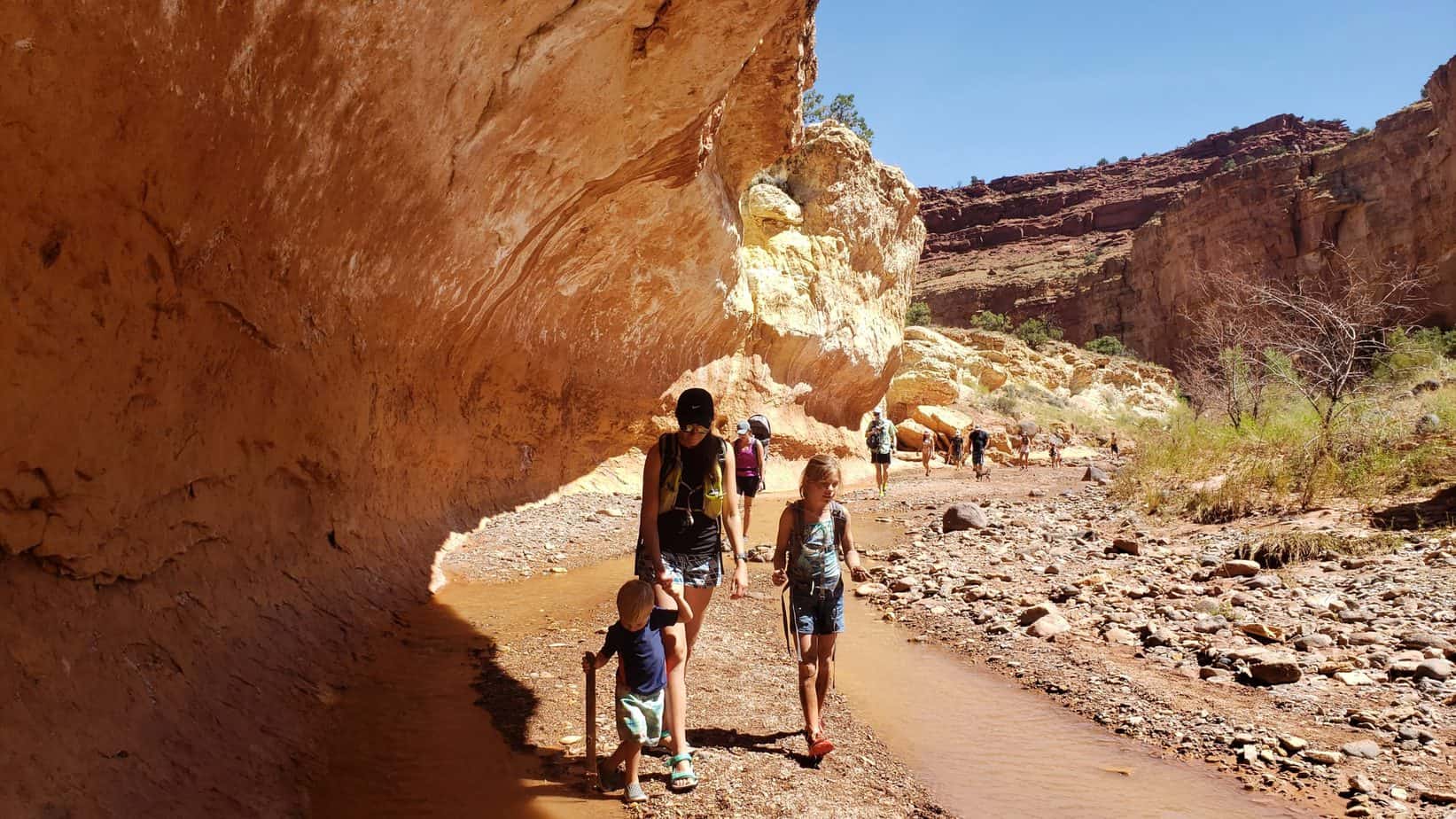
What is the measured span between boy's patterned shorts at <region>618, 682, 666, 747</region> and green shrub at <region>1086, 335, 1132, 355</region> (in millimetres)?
57282

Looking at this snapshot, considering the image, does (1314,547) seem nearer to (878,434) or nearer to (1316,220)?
(878,434)

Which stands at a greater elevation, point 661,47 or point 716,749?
point 661,47

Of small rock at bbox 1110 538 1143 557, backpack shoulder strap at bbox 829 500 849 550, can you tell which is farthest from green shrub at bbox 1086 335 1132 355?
backpack shoulder strap at bbox 829 500 849 550

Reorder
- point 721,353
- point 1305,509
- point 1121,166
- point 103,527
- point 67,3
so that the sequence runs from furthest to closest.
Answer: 1. point 1121,166
2. point 721,353
3. point 1305,509
4. point 103,527
5. point 67,3

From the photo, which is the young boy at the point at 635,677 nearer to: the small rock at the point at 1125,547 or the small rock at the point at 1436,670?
the small rock at the point at 1436,670

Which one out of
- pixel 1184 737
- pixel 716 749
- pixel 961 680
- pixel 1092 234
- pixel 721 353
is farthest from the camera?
pixel 1092 234

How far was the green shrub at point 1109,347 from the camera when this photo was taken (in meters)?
54.6

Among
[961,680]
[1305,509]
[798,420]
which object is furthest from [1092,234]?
[961,680]

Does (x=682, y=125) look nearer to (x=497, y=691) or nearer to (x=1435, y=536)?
(x=497, y=691)

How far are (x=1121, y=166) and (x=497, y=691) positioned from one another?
102 meters

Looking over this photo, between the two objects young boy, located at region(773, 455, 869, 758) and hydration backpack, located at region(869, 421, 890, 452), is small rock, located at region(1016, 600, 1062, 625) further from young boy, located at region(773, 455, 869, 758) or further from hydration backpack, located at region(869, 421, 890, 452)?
hydration backpack, located at region(869, 421, 890, 452)

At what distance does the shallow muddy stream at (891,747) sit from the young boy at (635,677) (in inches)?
6.2

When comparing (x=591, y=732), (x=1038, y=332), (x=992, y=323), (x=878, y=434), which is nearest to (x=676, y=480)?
(x=591, y=732)

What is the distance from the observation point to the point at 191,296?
404 cm
